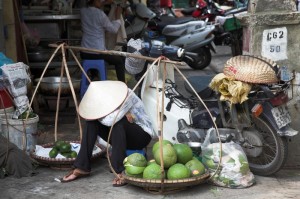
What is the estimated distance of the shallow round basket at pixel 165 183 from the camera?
14.7 ft

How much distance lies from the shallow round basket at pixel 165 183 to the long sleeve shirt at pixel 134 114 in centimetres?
53

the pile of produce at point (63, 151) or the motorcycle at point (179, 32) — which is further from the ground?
the motorcycle at point (179, 32)

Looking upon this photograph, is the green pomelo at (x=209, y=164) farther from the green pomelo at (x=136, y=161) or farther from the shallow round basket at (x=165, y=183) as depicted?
the green pomelo at (x=136, y=161)

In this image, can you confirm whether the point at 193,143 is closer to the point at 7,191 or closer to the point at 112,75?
the point at 7,191

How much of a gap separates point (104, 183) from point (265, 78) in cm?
176

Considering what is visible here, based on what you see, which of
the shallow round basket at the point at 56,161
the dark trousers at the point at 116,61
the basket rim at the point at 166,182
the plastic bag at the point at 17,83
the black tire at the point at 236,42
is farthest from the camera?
the black tire at the point at 236,42

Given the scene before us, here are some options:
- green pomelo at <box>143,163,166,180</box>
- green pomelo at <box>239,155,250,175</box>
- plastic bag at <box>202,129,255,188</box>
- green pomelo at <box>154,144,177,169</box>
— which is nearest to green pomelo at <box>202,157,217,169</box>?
plastic bag at <box>202,129,255,188</box>

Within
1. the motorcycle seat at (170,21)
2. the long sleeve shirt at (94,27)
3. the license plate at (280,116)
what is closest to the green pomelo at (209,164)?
the license plate at (280,116)

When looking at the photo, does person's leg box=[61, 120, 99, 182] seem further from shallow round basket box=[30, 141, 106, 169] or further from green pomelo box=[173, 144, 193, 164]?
green pomelo box=[173, 144, 193, 164]

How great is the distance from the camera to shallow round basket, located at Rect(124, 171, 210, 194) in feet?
14.7

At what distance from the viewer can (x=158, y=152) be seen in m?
4.66

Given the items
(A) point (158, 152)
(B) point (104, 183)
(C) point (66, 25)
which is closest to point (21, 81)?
(B) point (104, 183)

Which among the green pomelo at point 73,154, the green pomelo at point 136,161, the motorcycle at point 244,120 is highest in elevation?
the motorcycle at point 244,120

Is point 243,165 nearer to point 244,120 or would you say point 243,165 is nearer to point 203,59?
point 244,120
